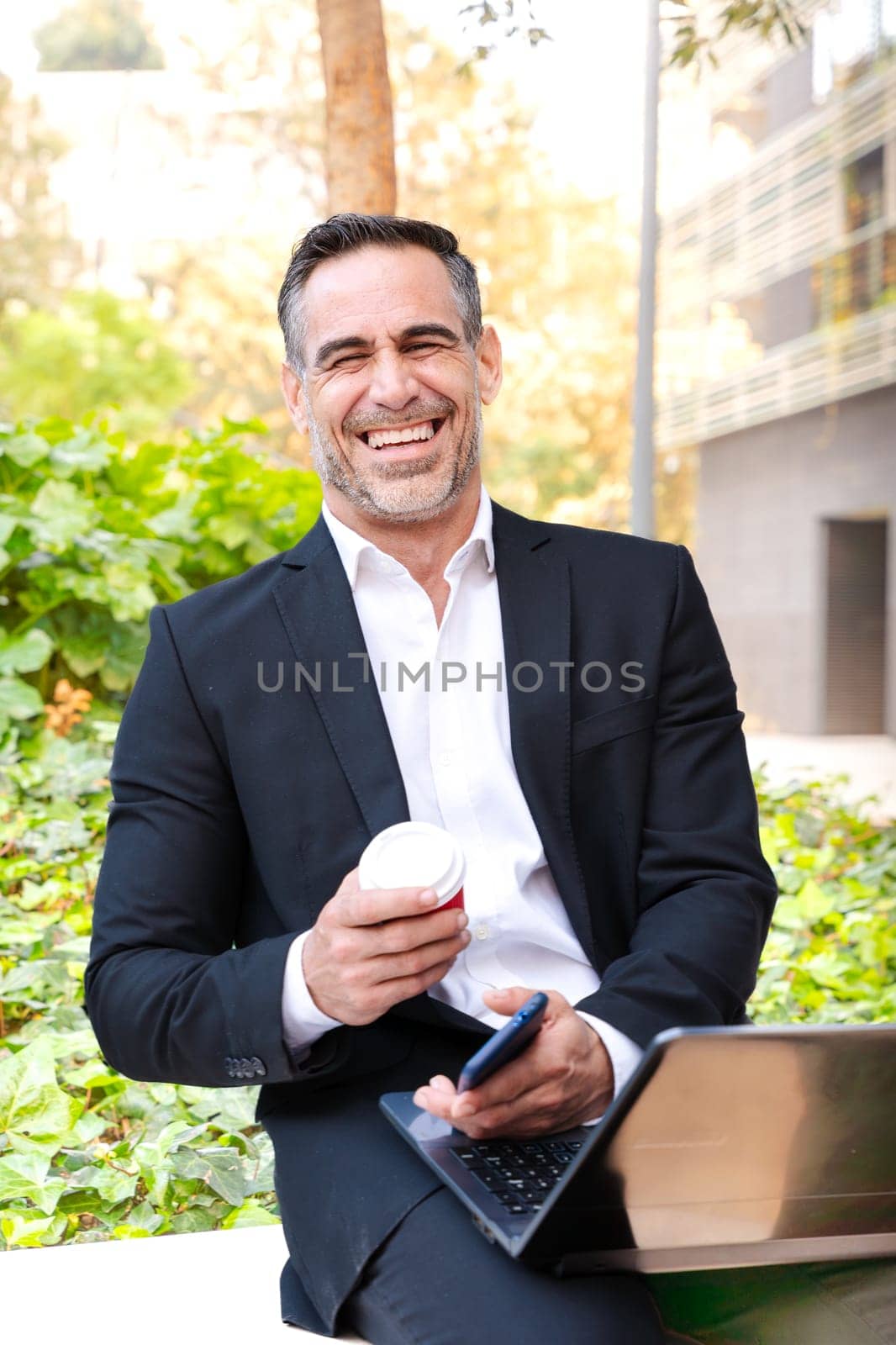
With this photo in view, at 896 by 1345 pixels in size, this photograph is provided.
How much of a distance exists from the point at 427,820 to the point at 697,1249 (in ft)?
2.41

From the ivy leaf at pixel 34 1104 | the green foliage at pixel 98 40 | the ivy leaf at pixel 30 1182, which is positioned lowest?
the ivy leaf at pixel 30 1182

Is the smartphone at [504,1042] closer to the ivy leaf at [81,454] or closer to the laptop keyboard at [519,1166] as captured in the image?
the laptop keyboard at [519,1166]

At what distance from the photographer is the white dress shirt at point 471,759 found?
77.9 inches

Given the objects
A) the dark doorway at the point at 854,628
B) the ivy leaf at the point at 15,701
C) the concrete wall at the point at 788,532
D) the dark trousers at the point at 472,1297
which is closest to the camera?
the dark trousers at the point at 472,1297

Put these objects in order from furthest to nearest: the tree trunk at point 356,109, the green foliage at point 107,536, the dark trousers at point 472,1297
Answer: the tree trunk at point 356,109, the green foliage at point 107,536, the dark trousers at point 472,1297

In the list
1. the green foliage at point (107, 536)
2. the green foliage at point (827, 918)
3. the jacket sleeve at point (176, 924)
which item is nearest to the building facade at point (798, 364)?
the green foliage at point (827, 918)

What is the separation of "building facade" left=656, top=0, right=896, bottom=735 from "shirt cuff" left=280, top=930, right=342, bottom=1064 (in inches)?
600

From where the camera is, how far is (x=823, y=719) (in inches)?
722

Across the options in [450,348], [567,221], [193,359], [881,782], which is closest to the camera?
[450,348]

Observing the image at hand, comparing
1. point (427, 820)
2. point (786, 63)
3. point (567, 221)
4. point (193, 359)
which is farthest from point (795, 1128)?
point (193, 359)

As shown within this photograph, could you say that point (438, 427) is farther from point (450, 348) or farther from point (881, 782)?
point (881, 782)

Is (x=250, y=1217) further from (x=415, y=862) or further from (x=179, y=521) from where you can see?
(x=179, y=521)

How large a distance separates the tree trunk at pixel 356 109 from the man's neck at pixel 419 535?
135 inches

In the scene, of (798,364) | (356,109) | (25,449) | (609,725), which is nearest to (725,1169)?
(609,725)
